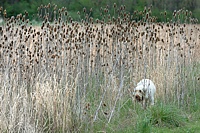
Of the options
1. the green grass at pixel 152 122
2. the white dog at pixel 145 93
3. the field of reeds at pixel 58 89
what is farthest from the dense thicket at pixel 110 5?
the green grass at pixel 152 122

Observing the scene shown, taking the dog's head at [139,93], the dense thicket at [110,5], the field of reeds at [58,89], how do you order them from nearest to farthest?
1. the field of reeds at [58,89]
2. the dog's head at [139,93]
3. the dense thicket at [110,5]

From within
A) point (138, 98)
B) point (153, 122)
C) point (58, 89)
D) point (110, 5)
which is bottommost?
point (153, 122)

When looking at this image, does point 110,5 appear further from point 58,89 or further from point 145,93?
point 58,89

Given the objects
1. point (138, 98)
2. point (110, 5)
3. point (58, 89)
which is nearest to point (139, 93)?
point (138, 98)

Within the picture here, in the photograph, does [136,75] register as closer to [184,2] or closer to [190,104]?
[190,104]

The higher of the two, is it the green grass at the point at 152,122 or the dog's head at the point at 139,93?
the dog's head at the point at 139,93

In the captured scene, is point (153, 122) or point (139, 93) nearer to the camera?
point (153, 122)

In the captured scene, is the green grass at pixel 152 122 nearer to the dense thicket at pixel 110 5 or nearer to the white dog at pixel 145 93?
the white dog at pixel 145 93

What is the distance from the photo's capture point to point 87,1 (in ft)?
73.6

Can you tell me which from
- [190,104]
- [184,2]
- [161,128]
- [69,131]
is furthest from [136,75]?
[184,2]

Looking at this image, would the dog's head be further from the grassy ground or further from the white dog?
the grassy ground

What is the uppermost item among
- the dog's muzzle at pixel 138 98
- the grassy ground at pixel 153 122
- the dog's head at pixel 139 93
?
the dog's head at pixel 139 93

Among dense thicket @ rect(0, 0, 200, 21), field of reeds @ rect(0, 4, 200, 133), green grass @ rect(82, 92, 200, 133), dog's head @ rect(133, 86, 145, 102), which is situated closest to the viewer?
field of reeds @ rect(0, 4, 200, 133)

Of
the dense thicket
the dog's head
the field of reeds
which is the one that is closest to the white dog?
the dog's head
